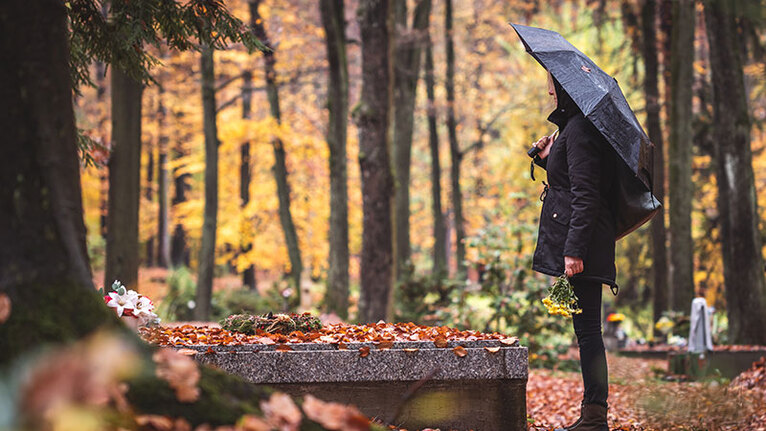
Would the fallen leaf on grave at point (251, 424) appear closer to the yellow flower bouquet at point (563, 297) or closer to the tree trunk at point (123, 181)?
the yellow flower bouquet at point (563, 297)

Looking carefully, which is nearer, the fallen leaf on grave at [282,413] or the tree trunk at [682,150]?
the fallen leaf on grave at [282,413]

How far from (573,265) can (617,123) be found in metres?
0.88

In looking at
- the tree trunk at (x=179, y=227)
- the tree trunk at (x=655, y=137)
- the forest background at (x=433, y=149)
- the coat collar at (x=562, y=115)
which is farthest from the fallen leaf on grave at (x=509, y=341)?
the tree trunk at (x=179, y=227)

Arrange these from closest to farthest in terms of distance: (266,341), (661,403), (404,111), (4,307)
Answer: (4,307) < (266,341) < (661,403) < (404,111)

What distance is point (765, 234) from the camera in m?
16.3

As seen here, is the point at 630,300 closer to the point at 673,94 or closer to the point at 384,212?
the point at 673,94

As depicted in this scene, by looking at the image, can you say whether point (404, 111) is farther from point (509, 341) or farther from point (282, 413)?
point (282, 413)

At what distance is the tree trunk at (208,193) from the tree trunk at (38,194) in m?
13.7

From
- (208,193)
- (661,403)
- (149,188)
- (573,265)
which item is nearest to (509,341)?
(573,265)

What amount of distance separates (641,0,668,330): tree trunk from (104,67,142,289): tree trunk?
397 inches

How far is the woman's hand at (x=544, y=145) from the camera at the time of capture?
5242 millimetres

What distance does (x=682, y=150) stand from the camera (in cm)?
1378

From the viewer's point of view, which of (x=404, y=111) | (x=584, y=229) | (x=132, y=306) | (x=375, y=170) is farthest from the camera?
(x=404, y=111)

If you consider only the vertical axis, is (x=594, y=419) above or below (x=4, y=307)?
below
